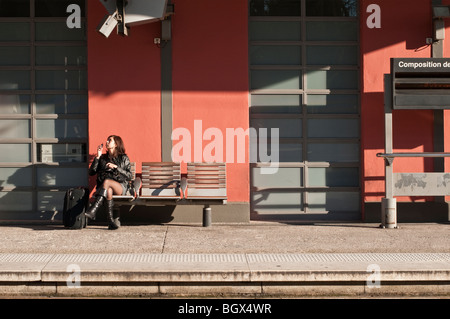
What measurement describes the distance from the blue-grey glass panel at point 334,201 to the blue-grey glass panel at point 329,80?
1901 millimetres

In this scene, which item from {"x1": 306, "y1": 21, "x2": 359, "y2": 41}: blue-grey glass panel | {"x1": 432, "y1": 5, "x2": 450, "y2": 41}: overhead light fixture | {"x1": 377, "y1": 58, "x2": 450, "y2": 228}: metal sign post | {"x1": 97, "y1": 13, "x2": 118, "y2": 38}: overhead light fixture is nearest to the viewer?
{"x1": 97, "y1": 13, "x2": 118, "y2": 38}: overhead light fixture

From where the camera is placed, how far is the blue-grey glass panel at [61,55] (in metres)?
10.3

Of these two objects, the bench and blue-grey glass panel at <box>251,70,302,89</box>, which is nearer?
the bench

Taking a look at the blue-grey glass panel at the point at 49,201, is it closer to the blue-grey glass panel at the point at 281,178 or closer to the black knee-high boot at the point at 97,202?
the black knee-high boot at the point at 97,202

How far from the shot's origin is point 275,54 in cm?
1036

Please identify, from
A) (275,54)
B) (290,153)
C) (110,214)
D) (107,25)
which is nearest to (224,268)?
(110,214)

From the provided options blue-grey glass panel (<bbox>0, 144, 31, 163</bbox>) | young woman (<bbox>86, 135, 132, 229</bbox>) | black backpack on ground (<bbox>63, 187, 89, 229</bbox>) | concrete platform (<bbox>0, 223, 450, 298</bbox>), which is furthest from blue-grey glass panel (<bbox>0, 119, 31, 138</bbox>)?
concrete platform (<bbox>0, 223, 450, 298</bbox>)

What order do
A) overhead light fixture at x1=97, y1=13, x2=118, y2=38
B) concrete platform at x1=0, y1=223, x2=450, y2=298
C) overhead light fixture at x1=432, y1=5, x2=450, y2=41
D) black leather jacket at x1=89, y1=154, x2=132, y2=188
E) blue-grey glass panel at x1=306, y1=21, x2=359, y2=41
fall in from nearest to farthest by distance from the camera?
concrete platform at x1=0, y1=223, x2=450, y2=298
overhead light fixture at x1=97, y1=13, x2=118, y2=38
black leather jacket at x1=89, y1=154, x2=132, y2=188
overhead light fixture at x1=432, y1=5, x2=450, y2=41
blue-grey glass panel at x1=306, y1=21, x2=359, y2=41

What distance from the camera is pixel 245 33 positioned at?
9.97m

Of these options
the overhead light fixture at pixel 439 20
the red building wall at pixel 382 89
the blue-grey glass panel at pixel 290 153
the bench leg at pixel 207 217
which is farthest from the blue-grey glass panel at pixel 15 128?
the overhead light fixture at pixel 439 20

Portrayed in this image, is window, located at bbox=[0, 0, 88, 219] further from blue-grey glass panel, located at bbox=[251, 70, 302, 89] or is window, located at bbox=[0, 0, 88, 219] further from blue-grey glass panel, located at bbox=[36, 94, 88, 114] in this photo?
blue-grey glass panel, located at bbox=[251, 70, 302, 89]

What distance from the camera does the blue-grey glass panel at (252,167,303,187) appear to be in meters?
10.4

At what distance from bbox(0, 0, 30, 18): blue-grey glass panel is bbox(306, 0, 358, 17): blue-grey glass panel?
501 centimetres

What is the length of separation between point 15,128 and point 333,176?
5.71 metres
